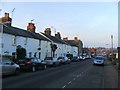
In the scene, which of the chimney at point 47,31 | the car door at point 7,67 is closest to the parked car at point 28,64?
the car door at point 7,67

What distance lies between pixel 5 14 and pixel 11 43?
5538 mm

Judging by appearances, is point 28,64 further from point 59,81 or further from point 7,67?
A: point 59,81

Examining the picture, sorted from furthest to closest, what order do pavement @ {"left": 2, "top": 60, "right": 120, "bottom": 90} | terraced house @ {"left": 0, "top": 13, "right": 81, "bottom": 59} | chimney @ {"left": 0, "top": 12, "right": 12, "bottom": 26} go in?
chimney @ {"left": 0, "top": 12, "right": 12, "bottom": 26}
terraced house @ {"left": 0, "top": 13, "right": 81, "bottom": 59}
pavement @ {"left": 2, "top": 60, "right": 120, "bottom": 90}

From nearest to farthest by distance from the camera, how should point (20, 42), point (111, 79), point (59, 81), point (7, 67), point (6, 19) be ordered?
point (59, 81)
point (111, 79)
point (7, 67)
point (20, 42)
point (6, 19)

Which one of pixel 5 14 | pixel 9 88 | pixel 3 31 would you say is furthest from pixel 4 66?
pixel 5 14

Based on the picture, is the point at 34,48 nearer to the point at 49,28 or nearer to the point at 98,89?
the point at 49,28

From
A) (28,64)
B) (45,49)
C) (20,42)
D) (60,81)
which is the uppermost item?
(20,42)

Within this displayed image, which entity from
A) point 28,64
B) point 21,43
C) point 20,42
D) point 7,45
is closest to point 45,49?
point 21,43

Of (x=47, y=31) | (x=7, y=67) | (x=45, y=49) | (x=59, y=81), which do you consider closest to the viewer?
(x=59, y=81)

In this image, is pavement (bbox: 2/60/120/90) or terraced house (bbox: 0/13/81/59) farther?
terraced house (bbox: 0/13/81/59)

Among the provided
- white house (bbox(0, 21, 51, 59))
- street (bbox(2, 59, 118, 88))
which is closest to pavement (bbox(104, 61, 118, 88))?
street (bbox(2, 59, 118, 88))

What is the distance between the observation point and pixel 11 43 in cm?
3591

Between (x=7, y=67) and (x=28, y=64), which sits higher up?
(x=7, y=67)

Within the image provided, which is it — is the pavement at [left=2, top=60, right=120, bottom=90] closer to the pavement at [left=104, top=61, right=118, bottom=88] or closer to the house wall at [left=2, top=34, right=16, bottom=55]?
the pavement at [left=104, top=61, right=118, bottom=88]
